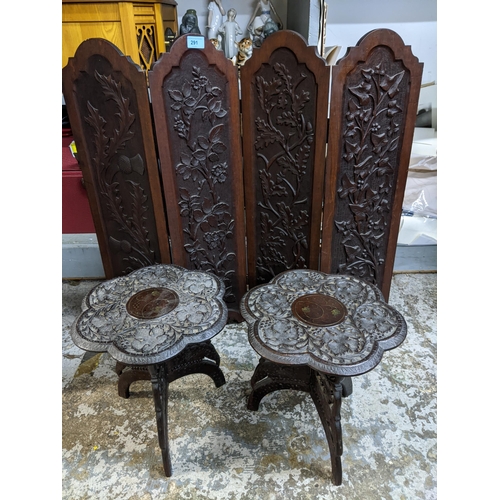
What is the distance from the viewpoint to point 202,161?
1.55m

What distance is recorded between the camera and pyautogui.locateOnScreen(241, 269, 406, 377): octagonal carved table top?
1.09 m

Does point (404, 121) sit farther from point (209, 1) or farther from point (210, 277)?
point (209, 1)

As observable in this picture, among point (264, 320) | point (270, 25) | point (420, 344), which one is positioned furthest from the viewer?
point (270, 25)

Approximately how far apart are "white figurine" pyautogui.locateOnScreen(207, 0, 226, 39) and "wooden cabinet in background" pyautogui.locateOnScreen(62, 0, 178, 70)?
31cm

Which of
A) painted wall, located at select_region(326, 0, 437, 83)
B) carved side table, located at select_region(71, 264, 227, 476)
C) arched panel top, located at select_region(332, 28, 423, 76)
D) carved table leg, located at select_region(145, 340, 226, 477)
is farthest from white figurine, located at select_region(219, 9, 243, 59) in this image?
carved table leg, located at select_region(145, 340, 226, 477)

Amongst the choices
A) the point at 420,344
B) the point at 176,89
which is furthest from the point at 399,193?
the point at 176,89

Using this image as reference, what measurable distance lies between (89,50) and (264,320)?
3.80ft

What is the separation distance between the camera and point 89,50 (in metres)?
1.33

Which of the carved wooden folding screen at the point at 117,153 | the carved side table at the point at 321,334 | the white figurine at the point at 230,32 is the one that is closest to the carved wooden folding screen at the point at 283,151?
the carved side table at the point at 321,334

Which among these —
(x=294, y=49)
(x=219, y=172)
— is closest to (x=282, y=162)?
(x=219, y=172)

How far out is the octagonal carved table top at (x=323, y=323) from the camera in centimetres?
109

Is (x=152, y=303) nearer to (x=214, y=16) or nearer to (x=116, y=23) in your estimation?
(x=116, y=23)

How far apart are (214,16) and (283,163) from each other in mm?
1628

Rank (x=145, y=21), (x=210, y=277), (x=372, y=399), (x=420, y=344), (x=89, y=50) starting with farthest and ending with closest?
(x=145, y=21), (x=420, y=344), (x=372, y=399), (x=210, y=277), (x=89, y=50)
